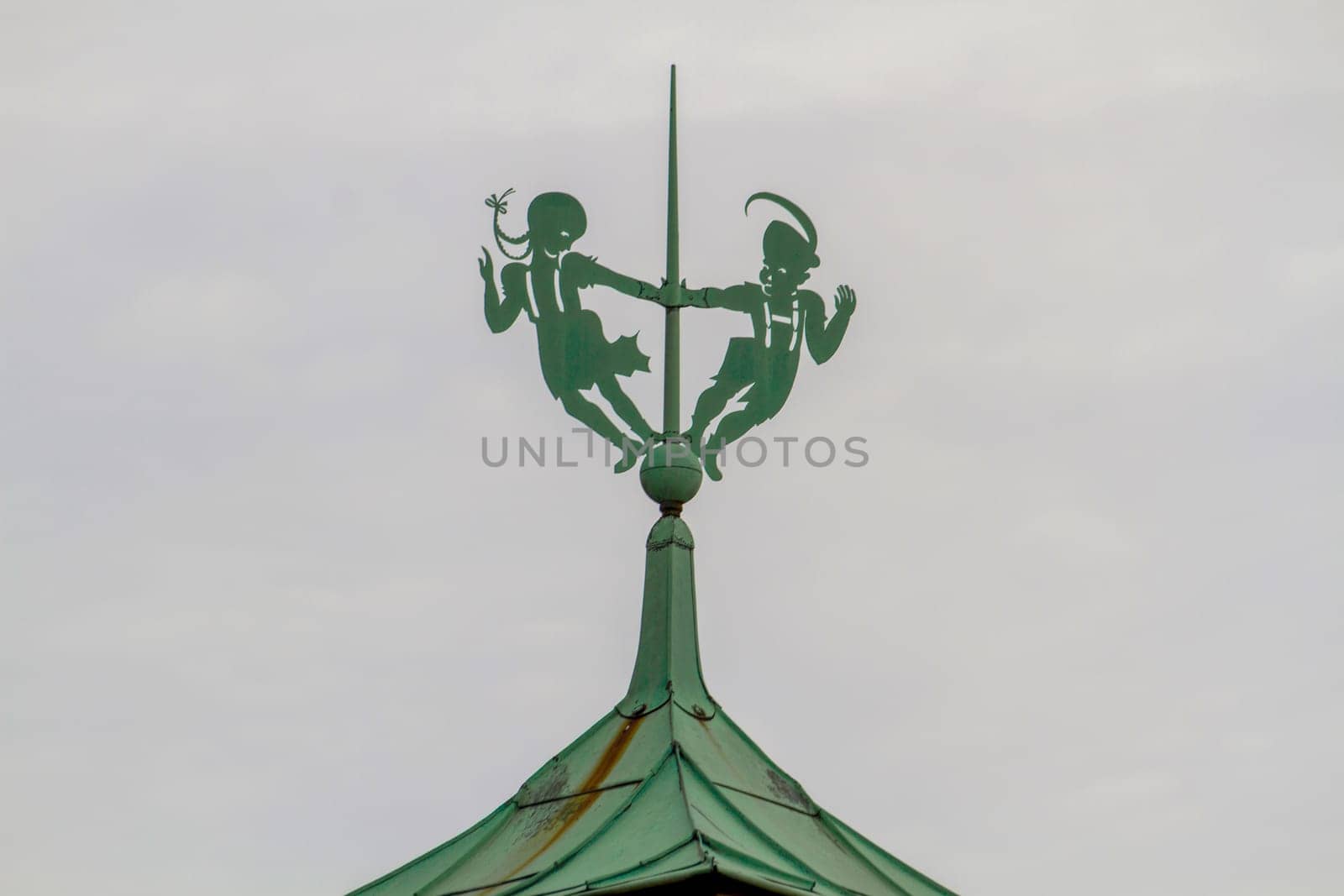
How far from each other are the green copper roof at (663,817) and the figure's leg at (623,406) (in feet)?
1.67

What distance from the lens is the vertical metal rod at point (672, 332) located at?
510 inches

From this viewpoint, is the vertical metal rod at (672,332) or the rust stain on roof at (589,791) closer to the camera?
the rust stain on roof at (589,791)

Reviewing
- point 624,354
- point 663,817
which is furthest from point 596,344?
point 663,817

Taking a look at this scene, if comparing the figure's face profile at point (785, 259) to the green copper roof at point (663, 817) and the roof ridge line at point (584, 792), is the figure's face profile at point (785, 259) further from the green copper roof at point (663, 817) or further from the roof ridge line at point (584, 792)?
the roof ridge line at point (584, 792)

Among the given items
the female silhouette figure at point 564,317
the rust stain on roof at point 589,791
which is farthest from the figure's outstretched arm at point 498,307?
the rust stain on roof at point 589,791

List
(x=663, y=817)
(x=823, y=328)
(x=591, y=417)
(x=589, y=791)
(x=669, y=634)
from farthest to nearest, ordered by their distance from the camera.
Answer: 1. (x=823, y=328)
2. (x=591, y=417)
3. (x=669, y=634)
4. (x=589, y=791)
5. (x=663, y=817)

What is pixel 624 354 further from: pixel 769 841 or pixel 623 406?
pixel 769 841

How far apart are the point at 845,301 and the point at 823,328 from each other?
0.25 metres

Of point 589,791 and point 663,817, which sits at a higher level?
point 589,791

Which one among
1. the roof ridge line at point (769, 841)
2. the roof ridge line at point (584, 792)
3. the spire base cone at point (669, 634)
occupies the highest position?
the spire base cone at point (669, 634)

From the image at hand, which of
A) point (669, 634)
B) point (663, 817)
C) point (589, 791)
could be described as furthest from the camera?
point (669, 634)

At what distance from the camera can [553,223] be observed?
1303cm

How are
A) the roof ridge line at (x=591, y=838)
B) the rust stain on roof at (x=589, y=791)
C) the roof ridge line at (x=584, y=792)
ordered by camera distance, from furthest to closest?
the roof ridge line at (x=584, y=792), the rust stain on roof at (x=589, y=791), the roof ridge line at (x=591, y=838)

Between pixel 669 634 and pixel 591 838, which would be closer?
pixel 591 838
